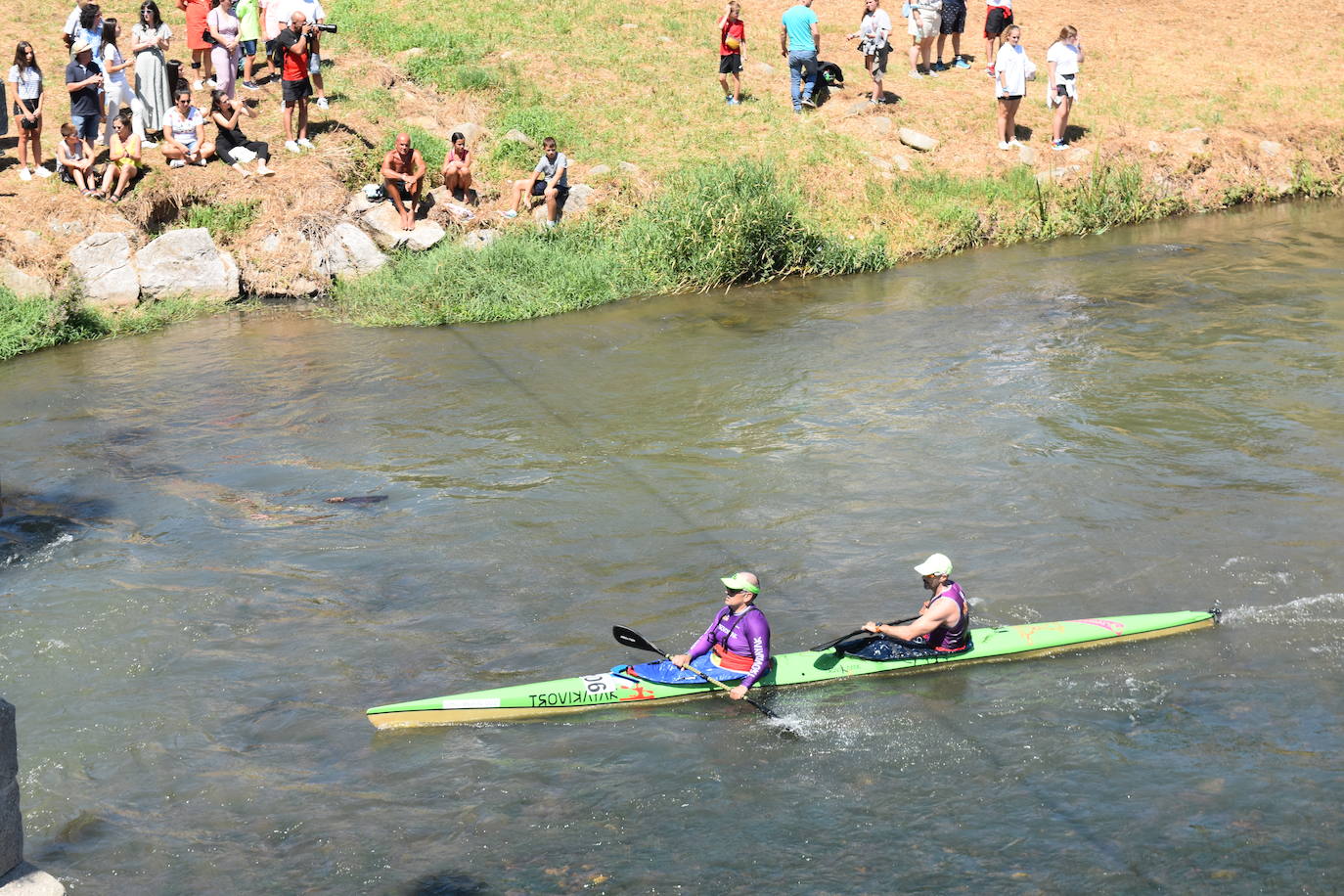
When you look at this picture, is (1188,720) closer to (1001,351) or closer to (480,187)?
(1001,351)

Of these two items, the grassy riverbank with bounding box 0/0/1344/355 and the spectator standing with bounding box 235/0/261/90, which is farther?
the spectator standing with bounding box 235/0/261/90

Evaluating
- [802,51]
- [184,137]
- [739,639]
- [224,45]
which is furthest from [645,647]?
[802,51]

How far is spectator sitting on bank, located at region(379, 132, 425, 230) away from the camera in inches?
770

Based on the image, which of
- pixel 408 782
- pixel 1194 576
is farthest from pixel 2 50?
pixel 1194 576

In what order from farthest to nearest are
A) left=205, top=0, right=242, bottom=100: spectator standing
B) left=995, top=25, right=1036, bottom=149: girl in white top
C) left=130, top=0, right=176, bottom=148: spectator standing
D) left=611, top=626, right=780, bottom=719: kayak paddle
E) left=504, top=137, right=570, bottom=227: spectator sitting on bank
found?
left=995, top=25, right=1036, bottom=149: girl in white top
left=504, top=137, right=570, bottom=227: spectator sitting on bank
left=205, top=0, right=242, bottom=100: spectator standing
left=130, top=0, right=176, bottom=148: spectator standing
left=611, top=626, right=780, bottom=719: kayak paddle

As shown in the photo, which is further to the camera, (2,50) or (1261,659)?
(2,50)

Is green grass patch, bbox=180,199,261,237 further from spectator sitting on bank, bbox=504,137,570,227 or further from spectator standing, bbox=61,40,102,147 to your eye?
spectator sitting on bank, bbox=504,137,570,227

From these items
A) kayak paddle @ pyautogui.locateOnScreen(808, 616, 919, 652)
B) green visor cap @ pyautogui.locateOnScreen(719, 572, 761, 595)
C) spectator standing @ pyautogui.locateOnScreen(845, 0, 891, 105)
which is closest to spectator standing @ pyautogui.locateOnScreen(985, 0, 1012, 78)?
spectator standing @ pyautogui.locateOnScreen(845, 0, 891, 105)

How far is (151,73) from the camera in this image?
1947 cm

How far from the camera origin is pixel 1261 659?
940 cm

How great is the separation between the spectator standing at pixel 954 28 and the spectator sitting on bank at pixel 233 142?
38.3ft

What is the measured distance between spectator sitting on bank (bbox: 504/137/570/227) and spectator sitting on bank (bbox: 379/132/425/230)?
134 cm

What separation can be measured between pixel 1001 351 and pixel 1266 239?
712 cm

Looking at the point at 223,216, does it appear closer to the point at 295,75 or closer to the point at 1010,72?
the point at 295,75
